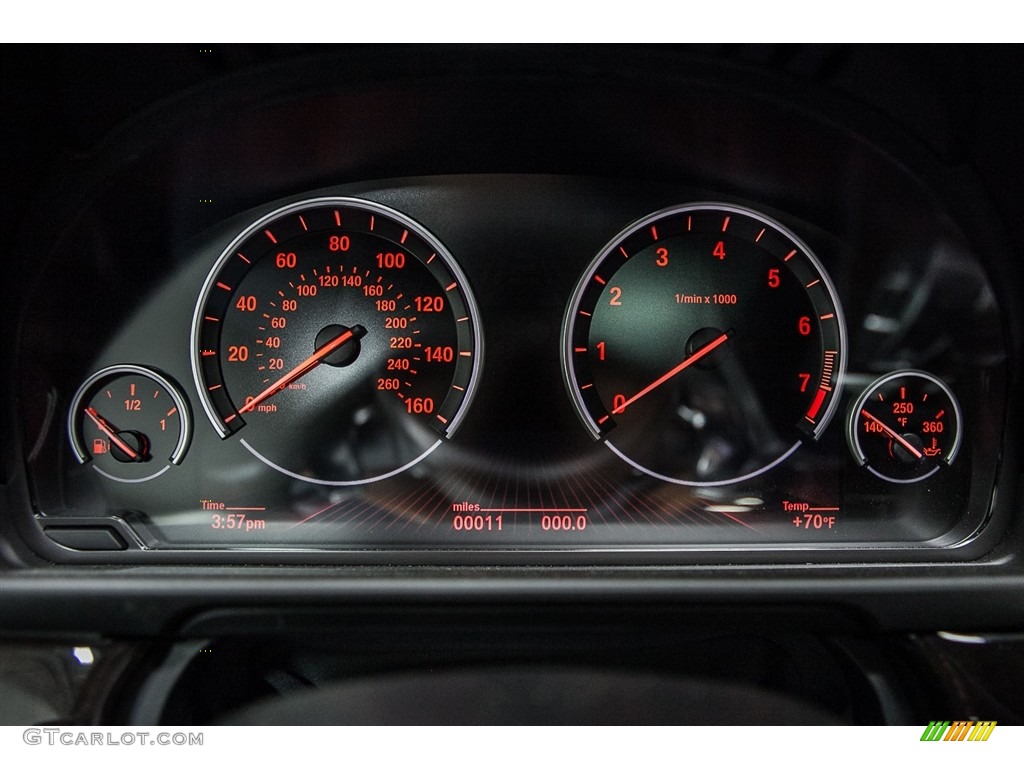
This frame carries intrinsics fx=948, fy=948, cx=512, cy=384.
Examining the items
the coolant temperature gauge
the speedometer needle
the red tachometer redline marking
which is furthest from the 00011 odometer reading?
the coolant temperature gauge

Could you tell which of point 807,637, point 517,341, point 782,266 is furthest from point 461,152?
point 807,637

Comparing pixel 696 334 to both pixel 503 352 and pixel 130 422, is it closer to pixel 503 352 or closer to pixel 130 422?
pixel 503 352

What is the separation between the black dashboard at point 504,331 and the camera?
213 centimetres

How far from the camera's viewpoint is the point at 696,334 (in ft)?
7.78

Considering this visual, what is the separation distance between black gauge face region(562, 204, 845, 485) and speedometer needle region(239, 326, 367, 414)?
53cm

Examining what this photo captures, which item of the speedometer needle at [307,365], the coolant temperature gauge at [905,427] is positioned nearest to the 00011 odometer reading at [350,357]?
the speedometer needle at [307,365]

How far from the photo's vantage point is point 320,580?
6.70 ft

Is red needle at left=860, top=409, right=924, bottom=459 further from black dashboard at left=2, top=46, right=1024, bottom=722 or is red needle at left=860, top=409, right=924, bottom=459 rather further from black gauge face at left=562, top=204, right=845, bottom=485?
black gauge face at left=562, top=204, right=845, bottom=485

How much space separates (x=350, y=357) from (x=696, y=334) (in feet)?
2.84

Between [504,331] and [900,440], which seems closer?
[900,440]

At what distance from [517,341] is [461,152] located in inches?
19.4

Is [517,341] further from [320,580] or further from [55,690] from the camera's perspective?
[55,690]

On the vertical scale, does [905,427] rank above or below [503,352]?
below

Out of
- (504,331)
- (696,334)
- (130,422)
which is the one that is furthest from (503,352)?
(130,422)
